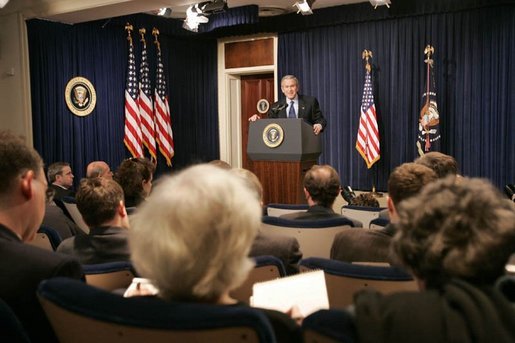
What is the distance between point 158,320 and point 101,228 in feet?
4.86

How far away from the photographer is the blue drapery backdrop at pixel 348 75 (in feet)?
22.7

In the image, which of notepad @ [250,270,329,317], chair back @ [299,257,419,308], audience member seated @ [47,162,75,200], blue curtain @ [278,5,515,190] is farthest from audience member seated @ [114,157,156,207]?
blue curtain @ [278,5,515,190]

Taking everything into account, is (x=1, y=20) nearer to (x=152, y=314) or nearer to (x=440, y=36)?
(x=440, y=36)

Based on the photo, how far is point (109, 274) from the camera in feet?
6.47

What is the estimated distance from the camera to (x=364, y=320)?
88 cm

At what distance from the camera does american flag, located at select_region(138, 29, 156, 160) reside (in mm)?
7582

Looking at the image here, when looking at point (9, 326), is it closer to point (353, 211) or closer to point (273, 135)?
point (353, 211)

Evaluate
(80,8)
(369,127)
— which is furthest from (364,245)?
(369,127)

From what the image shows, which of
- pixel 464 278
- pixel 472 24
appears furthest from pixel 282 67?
pixel 464 278

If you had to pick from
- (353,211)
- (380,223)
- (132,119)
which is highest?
(132,119)

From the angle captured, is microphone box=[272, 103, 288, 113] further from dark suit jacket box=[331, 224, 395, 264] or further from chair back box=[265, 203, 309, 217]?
dark suit jacket box=[331, 224, 395, 264]

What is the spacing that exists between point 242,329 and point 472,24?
718cm

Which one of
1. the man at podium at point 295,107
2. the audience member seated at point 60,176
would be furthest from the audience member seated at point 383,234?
the man at podium at point 295,107

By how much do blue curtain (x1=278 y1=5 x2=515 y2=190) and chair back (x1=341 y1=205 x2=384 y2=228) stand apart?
4.09 meters
